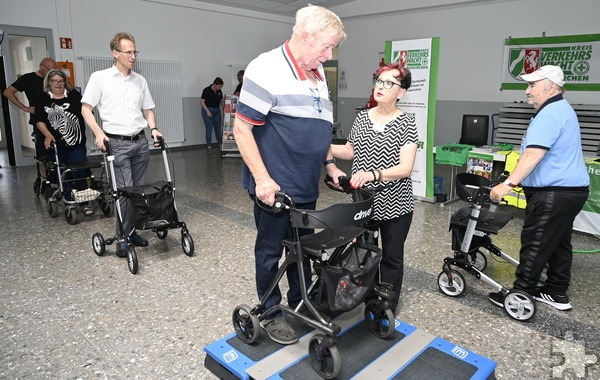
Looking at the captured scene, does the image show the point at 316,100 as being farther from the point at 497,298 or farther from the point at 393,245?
the point at 497,298

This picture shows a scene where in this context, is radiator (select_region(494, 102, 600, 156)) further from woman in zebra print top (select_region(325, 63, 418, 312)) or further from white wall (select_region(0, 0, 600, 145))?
woman in zebra print top (select_region(325, 63, 418, 312))

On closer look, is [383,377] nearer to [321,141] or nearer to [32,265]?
[321,141]

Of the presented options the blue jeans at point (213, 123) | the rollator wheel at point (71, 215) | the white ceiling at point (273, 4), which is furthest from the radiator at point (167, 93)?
the rollator wheel at point (71, 215)

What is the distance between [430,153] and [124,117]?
3323mm

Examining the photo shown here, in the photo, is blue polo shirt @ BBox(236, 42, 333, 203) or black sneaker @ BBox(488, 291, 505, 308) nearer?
blue polo shirt @ BBox(236, 42, 333, 203)

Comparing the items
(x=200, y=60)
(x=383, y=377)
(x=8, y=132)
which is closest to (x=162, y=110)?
(x=200, y=60)

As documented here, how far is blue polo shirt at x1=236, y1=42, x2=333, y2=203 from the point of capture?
1.82 meters

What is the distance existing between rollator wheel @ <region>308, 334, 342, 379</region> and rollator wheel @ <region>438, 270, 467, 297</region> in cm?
140

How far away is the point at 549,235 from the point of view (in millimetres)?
2561

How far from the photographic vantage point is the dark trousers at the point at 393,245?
2.41 meters

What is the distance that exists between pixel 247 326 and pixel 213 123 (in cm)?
790

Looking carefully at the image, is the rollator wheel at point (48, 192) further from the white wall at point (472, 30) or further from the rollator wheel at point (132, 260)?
the white wall at point (472, 30)

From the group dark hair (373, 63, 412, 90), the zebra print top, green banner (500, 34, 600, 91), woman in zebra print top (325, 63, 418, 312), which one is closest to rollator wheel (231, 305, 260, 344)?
woman in zebra print top (325, 63, 418, 312)

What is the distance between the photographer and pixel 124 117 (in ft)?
11.6
